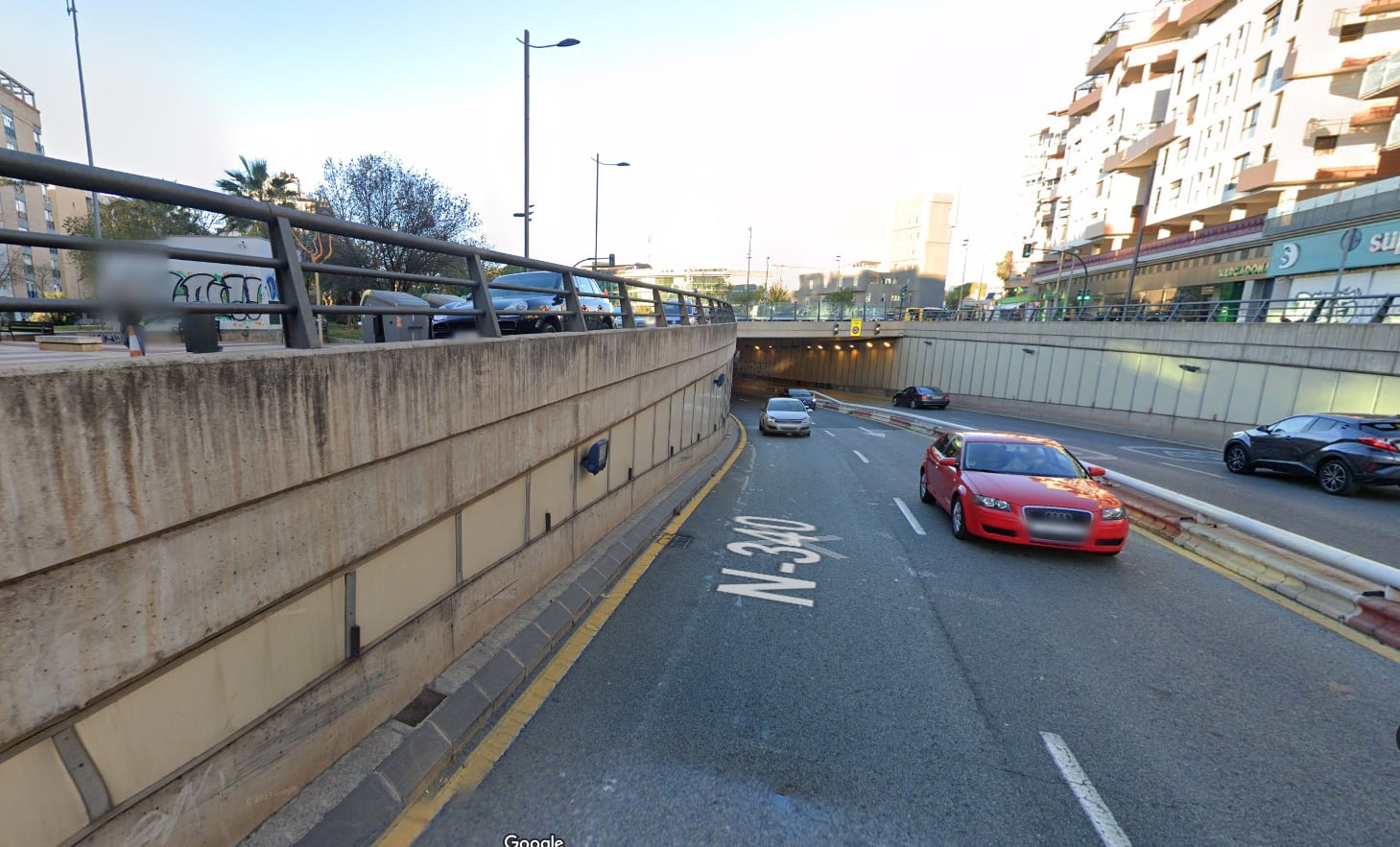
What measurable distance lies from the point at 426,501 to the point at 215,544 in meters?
1.32

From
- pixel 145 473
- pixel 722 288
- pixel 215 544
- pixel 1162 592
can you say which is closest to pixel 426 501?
pixel 215 544

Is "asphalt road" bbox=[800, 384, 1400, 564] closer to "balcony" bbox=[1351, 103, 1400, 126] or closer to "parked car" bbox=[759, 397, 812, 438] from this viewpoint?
"parked car" bbox=[759, 397, 812, 438]

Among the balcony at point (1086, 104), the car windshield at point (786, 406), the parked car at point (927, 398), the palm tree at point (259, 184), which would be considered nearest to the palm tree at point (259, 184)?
the palm tree at point (259, 184)

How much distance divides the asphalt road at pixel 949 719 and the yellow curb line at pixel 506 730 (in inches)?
2.9

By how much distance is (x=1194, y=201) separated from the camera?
4244 centimetres

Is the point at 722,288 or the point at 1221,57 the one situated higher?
the point at 1221,57

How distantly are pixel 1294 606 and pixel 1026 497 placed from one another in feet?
8.24

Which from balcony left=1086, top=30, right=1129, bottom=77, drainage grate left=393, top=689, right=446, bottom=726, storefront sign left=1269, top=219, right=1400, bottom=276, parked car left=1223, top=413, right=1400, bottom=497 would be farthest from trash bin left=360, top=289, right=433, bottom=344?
balcony left=1086, top=30, right=1129, bottom=77

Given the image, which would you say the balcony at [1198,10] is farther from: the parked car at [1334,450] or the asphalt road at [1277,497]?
the parked car at [1334,450]

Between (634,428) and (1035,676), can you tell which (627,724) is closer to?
(1035,676)

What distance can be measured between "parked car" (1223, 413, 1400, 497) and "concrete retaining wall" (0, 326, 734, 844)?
15.1 meters

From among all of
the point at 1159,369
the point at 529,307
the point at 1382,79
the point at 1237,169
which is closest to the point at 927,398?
the point at 1159,369

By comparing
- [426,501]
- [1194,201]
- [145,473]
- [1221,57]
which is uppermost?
[1221,57]

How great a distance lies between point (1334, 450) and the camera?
1133 centimetres
